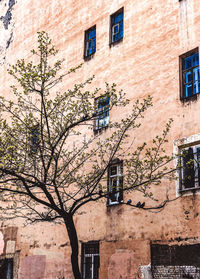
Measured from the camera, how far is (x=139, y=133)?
42.8 ft

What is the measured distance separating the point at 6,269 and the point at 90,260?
5106 millimetres

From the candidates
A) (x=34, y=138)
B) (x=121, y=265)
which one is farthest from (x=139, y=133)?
(x=121, y=265)

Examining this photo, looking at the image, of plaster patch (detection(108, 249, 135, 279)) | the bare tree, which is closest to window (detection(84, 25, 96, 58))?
the bare tree

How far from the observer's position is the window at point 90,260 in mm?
12797

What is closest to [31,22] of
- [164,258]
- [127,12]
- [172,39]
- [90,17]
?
[90,17]

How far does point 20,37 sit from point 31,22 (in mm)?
1174

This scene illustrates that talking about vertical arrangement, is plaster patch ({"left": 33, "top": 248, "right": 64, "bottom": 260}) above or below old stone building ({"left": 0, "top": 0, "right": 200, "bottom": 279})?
below

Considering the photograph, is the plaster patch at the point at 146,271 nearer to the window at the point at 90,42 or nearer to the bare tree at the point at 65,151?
the bare tree at the point at 65,151

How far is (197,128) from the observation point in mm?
11391

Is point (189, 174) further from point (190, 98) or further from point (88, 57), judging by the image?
point (88, 57)

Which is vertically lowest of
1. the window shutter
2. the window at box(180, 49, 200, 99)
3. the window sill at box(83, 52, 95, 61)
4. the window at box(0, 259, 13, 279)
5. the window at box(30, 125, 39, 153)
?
the window at box(0, 259, 13, 279)

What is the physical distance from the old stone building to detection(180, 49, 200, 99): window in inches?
1.3

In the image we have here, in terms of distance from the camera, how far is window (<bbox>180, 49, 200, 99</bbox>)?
12234 millimetres

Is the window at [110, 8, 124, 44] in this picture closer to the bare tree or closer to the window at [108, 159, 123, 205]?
the bare tree
